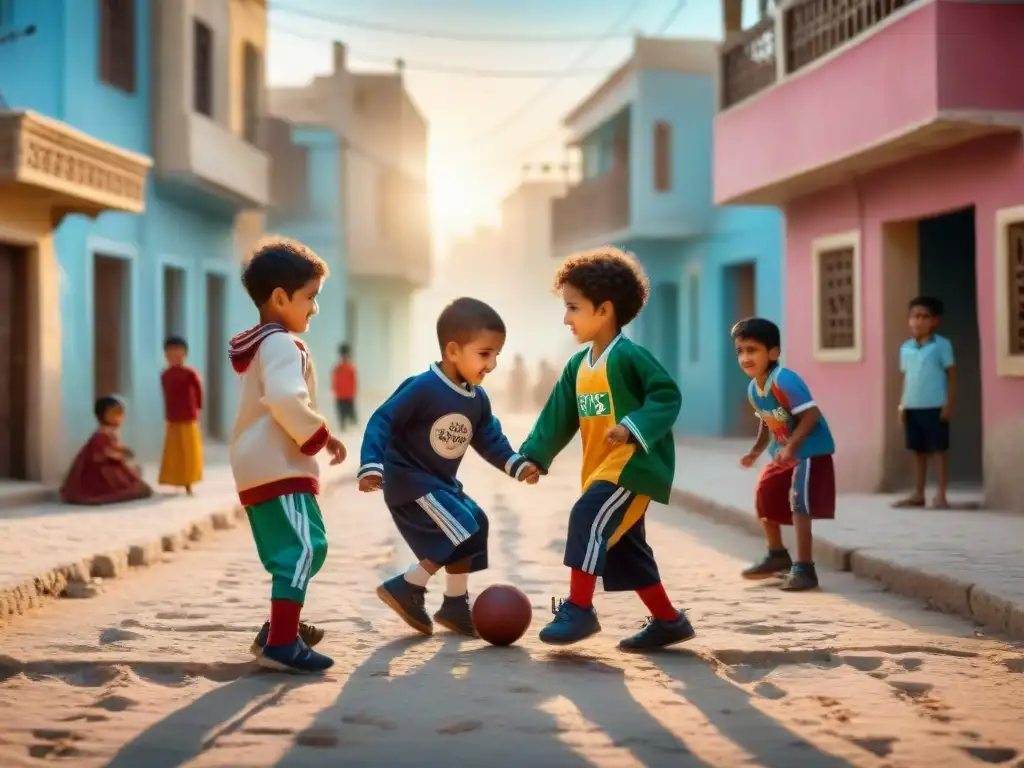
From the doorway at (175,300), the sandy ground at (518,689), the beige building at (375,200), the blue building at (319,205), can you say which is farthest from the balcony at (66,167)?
the beige building at (375,200)

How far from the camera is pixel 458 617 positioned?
22.3 ft

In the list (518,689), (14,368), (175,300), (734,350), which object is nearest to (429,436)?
(518,689)

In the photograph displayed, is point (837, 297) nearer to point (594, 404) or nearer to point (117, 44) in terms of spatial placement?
point (117, 44)

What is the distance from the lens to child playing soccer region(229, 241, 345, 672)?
5.80 m

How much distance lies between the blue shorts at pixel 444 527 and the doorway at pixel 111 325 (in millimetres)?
13676

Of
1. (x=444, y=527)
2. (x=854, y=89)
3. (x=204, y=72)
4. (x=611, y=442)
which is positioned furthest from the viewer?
(x=204, y=72)

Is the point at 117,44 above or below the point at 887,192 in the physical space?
above

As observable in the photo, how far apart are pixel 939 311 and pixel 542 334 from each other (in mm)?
62097

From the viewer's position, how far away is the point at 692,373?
29.8m

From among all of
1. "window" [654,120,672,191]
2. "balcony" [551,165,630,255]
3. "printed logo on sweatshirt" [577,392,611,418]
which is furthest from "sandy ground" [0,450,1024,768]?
"balcony" [551,165,630,255]

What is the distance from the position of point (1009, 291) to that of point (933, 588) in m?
5.30

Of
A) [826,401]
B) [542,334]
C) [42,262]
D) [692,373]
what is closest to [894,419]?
[826,401]

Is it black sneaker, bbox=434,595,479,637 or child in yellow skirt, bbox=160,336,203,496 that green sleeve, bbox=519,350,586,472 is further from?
child in yellow skirt, bbox=160,336,203,496

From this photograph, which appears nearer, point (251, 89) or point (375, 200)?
point (251, 89)
